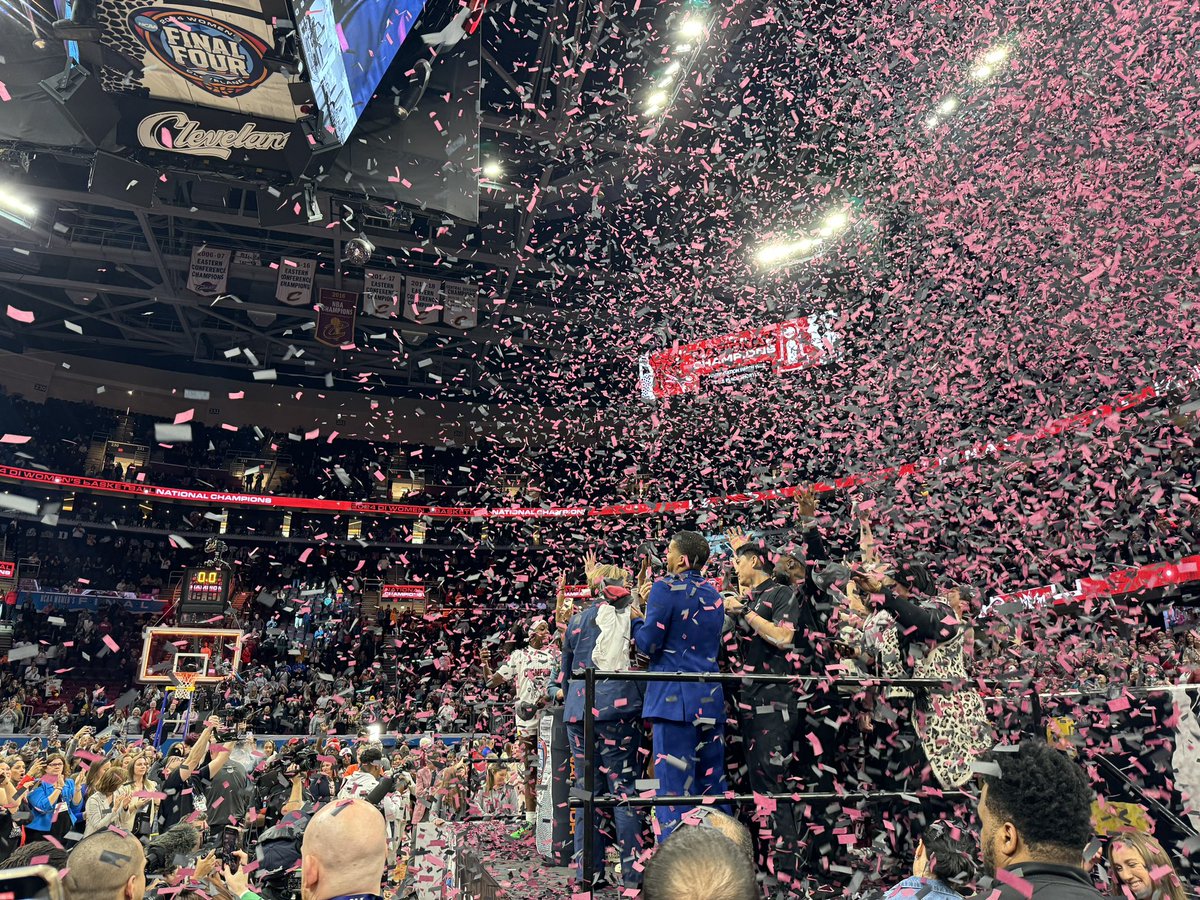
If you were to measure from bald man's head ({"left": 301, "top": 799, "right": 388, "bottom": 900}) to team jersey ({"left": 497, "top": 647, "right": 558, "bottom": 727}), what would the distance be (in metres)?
4.23

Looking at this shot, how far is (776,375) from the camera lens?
748 inches

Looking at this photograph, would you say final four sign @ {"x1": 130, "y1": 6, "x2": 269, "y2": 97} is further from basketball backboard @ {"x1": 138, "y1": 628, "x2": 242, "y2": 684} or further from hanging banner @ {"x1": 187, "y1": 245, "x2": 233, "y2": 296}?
basketball backboard @ {"x1": 138, "y1": 628, "x2": 242, "y2": 684}

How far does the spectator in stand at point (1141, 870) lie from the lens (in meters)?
2.49

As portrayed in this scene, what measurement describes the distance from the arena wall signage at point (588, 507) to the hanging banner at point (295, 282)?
988 cm

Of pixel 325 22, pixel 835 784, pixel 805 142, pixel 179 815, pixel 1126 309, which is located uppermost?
pixel 805 142

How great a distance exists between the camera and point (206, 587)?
56.8 ft

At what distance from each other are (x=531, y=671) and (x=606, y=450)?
20320mm

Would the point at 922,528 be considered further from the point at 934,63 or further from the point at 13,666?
the point at 13,666

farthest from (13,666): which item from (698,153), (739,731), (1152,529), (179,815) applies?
(1152,529)

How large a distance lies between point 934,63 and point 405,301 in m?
10.9

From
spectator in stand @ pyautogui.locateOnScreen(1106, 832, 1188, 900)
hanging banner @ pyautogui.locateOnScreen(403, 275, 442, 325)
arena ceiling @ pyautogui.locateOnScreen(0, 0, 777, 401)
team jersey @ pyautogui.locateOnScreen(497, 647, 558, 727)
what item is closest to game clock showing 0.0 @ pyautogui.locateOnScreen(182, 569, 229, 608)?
arena ceiling @ pyautogui.locateOnScreen(0, 0, 777, 401)

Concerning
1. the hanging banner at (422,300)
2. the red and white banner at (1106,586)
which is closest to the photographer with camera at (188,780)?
the red and white banner at (1106,586)

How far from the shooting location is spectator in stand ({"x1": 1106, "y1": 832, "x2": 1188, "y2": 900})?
8.16 ft

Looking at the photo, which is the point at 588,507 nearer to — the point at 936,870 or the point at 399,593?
the point at 399,593
